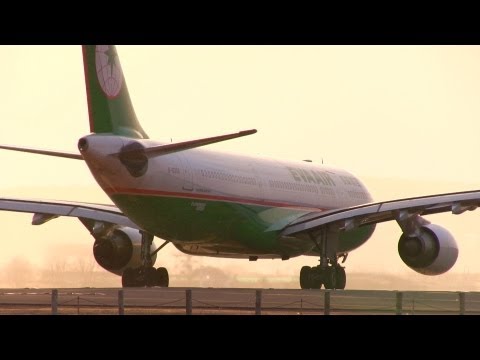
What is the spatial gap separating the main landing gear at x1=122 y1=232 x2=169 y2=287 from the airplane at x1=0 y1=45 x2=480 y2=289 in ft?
0.15

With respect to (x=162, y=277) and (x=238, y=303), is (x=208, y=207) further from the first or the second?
(x=238, y=303)

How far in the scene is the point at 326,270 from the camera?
48719 mm

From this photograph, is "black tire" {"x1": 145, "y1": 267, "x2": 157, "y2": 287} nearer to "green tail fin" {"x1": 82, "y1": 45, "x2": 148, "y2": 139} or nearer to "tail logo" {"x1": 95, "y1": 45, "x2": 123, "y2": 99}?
"green tail fin" {"x1": 82, "y1": 45, "x2": 148, "y2": 139}

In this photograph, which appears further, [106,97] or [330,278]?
[330,278]

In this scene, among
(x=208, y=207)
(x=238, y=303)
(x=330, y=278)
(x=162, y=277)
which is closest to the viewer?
(x=238, y=303)

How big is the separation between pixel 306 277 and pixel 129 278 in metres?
6.12

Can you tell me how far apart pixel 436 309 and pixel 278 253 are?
36.5 ft

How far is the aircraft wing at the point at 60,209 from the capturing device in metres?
49.4

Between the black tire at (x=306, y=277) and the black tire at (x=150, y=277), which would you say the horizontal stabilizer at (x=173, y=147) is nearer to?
the black tire at (x=150, y=277)

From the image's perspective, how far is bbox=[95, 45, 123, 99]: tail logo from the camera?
43719 millimetres

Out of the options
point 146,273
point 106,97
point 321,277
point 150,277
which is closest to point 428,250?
point 321,277

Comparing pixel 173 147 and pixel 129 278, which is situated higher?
pixel 173 147

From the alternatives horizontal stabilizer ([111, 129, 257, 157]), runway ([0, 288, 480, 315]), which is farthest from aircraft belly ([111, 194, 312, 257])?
runway ([0, 288, 480, 315])
